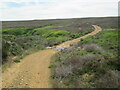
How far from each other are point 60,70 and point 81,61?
6.85 feet

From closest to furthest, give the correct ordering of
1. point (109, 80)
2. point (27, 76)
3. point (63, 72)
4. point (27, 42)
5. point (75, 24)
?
point (109, 80), point (63, 72), point (27, 76), point (27, 42), point (75, 24)

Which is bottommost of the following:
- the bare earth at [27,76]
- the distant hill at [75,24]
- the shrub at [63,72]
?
the bare earth at [27,76]

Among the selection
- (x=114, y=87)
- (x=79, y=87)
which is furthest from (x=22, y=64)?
(x=114, y=87)

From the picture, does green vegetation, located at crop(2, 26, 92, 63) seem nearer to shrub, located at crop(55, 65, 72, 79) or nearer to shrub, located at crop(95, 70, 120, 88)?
shrub, located at crop(55, 65, 72, 79)

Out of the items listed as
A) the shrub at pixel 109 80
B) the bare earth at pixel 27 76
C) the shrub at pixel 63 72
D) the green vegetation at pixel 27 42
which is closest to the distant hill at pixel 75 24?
the green vegetation at pixel 27 42

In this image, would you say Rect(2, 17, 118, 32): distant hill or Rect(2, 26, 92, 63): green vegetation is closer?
Rect(2, 26, 92, 63): green vegetation

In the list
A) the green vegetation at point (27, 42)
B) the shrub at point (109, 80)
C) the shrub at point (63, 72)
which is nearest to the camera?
the shrub at point (109, 80)

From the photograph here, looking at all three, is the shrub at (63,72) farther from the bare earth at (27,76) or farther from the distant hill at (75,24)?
the distant hill at (75,24)

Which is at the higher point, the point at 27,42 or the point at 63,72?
the point at 27,42

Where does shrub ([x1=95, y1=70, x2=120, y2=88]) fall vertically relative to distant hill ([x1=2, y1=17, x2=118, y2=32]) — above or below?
below

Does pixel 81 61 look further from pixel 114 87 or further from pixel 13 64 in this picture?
pixel 13 64

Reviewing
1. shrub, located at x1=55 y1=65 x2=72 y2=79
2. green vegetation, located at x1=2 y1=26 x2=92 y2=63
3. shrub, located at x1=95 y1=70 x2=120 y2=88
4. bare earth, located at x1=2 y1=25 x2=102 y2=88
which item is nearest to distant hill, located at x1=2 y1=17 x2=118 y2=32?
green vegetation, located at x1=2 y1=26 x2=92 y2=63

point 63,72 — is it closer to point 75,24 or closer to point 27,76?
point 27,76

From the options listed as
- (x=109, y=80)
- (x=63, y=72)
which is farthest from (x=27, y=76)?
(x=109, y=80)
